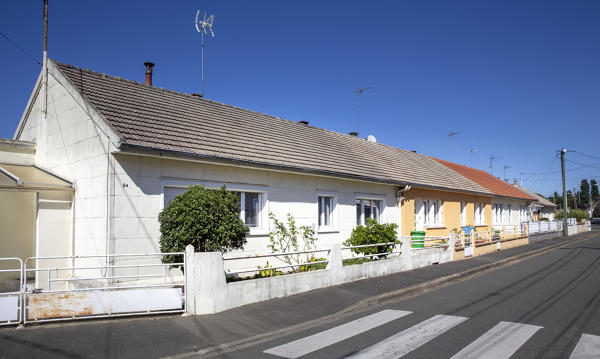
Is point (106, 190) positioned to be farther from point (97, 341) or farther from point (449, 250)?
point (449, 250)

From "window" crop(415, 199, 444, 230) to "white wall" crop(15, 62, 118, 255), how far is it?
1417 centimetres

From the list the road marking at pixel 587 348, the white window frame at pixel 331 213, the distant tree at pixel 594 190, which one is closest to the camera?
the road marking at pixel 587 348

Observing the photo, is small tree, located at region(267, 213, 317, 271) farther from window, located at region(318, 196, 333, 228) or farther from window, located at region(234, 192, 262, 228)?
window, located at region(318, 196, 333, 228)

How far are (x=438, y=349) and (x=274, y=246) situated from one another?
6.67 metres

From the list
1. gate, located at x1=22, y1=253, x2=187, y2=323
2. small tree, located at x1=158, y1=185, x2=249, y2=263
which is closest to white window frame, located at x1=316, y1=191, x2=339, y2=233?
small tree, located at x1=158, y1=185, x2=249, y2=263

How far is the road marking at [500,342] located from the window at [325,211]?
25.2 feet

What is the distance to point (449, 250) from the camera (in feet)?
53.7

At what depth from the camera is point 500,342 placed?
19.8ft

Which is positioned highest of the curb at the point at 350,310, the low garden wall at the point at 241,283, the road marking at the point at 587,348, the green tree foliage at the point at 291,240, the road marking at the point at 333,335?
the green tree foliage at the point at 291,240

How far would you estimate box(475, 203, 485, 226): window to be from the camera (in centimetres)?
2633

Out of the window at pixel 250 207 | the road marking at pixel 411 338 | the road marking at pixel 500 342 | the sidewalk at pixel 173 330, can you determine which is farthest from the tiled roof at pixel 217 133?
the road marking at pixel 500 342

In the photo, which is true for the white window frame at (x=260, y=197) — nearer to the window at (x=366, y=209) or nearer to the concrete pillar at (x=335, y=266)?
the concrete pillar at (x=335, y=266)

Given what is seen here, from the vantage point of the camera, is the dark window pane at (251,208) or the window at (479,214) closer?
the dark window pane at (251,208)

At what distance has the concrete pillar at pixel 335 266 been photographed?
10.4m
